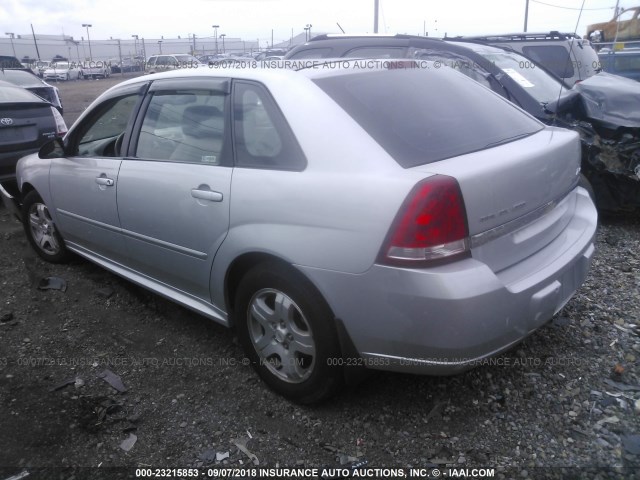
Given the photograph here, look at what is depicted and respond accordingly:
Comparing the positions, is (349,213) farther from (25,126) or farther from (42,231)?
(25,126)

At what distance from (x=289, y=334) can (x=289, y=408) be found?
405 millimetres

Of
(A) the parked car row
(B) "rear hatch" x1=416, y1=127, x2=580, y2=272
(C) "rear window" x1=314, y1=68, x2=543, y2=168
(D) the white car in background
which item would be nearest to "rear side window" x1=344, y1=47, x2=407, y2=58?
(C) "rear window" x1=314, y1=68, x2=543, y2=168

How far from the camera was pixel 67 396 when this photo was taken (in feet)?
9.64

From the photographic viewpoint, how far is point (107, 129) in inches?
168

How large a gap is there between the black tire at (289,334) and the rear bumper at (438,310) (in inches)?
4.2

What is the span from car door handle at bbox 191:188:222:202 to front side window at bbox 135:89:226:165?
166 millimetres

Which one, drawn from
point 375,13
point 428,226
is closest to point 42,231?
point 428,226

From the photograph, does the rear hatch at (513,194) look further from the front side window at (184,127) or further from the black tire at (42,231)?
the black tire at (42,231)

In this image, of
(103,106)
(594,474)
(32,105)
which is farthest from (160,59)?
(594,474)

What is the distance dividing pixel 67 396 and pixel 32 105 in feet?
15.1

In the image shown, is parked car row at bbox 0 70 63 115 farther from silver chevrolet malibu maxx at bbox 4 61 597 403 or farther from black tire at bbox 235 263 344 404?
black tire at bbox 235 263 344 404

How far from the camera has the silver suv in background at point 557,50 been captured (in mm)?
7926

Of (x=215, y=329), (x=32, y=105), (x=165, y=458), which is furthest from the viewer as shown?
(x=32, y=105)

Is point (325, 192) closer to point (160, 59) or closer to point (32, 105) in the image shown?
point (32, 105)
